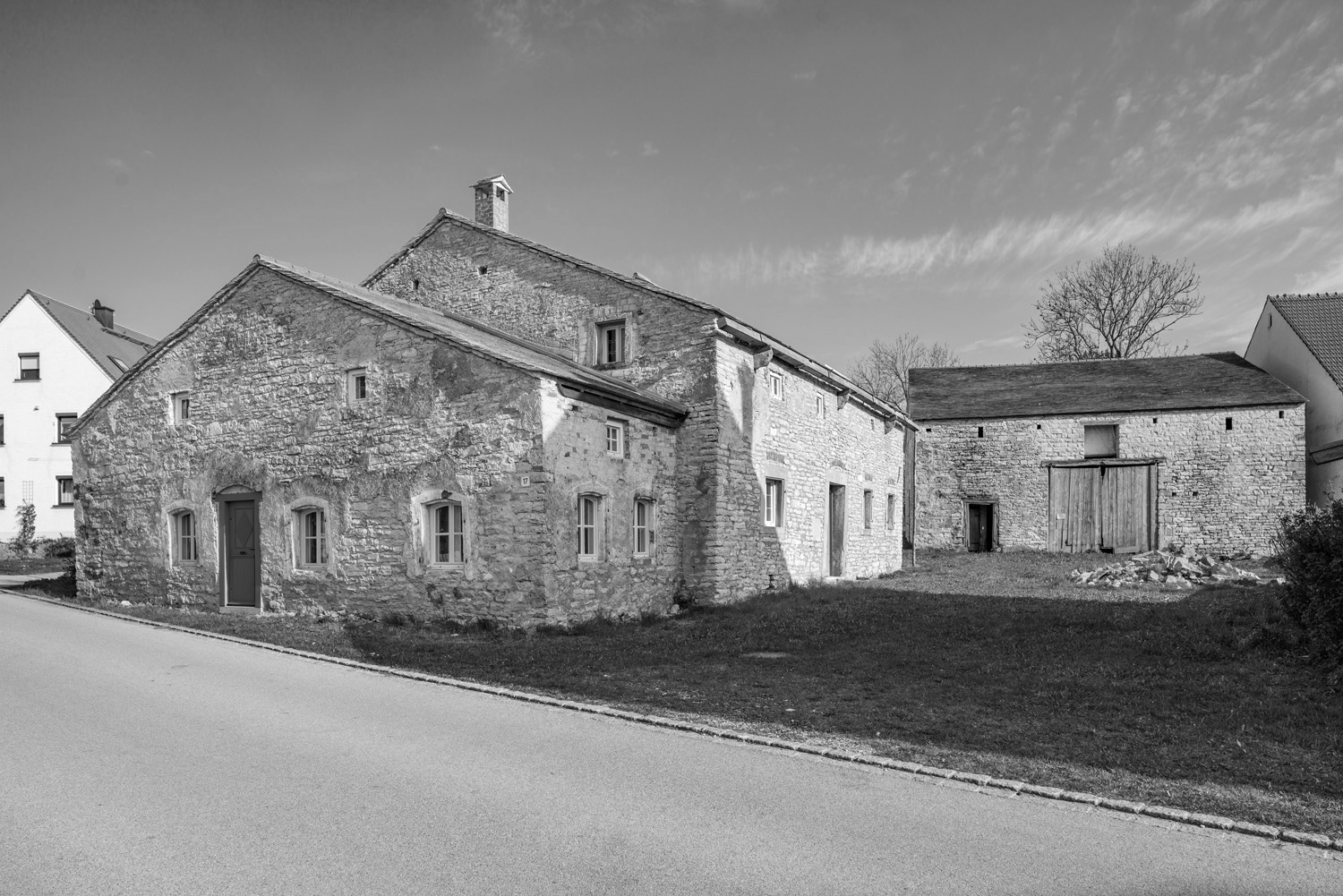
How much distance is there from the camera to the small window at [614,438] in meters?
14.1

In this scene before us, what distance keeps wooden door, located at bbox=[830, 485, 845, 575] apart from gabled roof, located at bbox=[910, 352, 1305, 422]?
10.8m

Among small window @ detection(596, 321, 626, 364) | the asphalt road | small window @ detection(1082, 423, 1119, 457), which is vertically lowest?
the asphalt road

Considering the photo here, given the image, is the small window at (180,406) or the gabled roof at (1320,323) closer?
the small window at (180,406)

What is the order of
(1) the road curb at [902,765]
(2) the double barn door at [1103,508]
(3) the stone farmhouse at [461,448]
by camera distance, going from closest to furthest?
(1) the road curb at [902,765] → (3) the stone farmhouse at [461,448] → (2) the double barn door at [1103,508]

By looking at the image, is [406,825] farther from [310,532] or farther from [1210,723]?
[310,532]

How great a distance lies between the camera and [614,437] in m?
14.3

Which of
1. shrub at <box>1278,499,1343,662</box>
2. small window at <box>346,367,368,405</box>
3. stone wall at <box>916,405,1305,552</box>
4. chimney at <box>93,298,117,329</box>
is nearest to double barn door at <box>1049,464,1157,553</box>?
stone wall at <box>916,405,1305,552</box>

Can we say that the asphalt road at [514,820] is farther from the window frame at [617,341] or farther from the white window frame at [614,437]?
the window frame at [617,341]

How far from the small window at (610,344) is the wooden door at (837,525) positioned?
6908 mm

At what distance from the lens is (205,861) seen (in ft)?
14.4

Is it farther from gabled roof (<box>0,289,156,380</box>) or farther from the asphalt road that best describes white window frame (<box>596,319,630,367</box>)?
gabled roof (<box>0,289,156,380</box>)

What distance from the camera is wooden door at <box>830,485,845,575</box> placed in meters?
21.1

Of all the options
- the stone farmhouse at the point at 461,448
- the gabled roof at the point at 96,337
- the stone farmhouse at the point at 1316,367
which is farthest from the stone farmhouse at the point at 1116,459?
the gabled roof at the point at 96,337

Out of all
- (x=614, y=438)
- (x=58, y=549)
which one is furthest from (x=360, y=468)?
(x=58, y=549)
